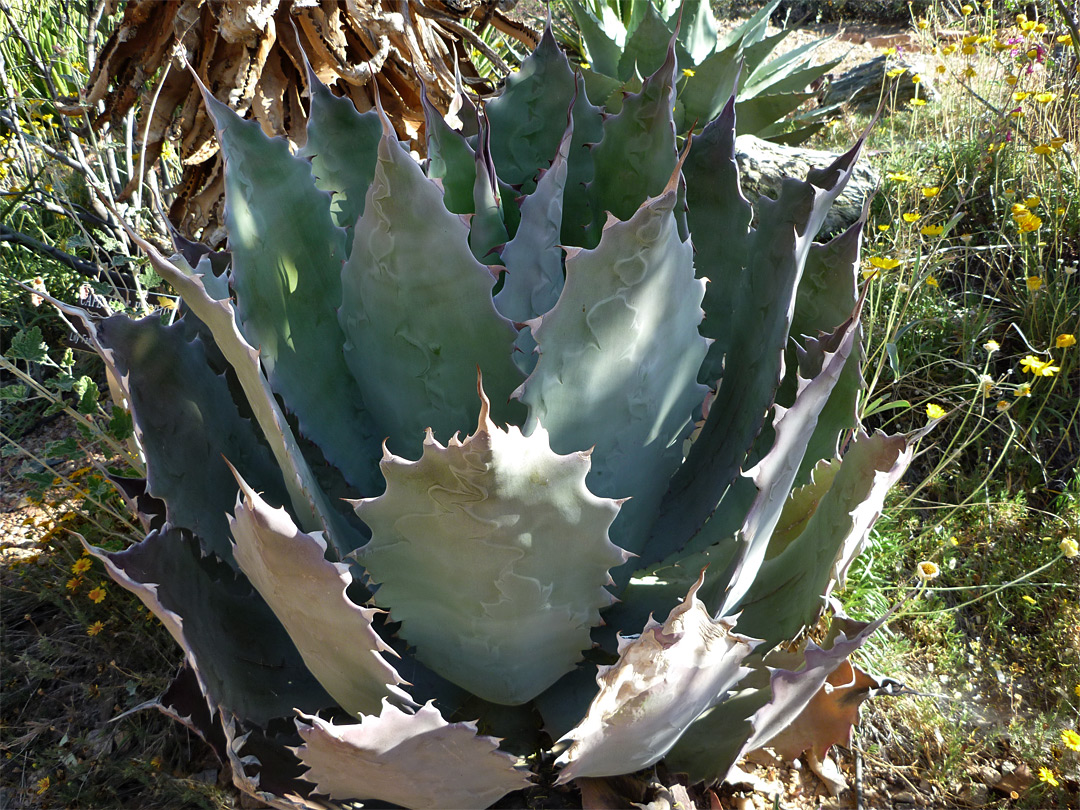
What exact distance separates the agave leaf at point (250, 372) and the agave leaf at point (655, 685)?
397mm

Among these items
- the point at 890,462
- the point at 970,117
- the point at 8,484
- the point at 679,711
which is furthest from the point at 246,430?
the point at 970,117

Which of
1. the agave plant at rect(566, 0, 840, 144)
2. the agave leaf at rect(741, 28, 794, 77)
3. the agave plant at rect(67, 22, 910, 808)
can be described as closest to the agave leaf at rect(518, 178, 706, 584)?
the agave plant at rect(67, 22, 910, 808)

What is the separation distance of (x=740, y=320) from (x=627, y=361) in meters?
0.29

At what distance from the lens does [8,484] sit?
224 cm

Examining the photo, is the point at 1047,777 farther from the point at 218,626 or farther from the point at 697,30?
the point at 697,30

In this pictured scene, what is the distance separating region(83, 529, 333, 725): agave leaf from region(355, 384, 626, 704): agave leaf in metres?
0.23

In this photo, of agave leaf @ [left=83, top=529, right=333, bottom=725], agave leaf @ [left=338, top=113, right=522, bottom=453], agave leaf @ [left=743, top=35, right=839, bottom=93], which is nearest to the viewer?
agave leaf @ [left=83, top=529, right=333, bottom=725]

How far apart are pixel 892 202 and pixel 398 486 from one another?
294 centimetres

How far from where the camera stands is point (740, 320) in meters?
1.23

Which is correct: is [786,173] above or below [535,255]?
below

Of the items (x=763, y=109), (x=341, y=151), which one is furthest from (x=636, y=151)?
(x=763, y=109)

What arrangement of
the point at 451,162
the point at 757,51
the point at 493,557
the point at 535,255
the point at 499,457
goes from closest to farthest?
1. the point at 499,457
2. the point at 493,557
3. the point at 535,255
4. the point at 451,162
5. the point at 757,51

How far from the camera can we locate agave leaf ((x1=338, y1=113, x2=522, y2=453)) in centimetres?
100

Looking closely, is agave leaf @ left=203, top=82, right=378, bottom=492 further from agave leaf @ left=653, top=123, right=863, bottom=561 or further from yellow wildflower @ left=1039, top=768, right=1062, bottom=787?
yellow wildflower @ left=1039, top=768, right=1062, bottom=787
